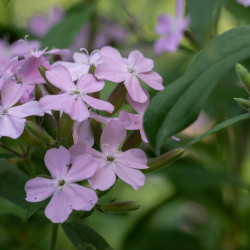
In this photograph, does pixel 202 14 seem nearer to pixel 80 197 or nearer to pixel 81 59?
pixel 81 59

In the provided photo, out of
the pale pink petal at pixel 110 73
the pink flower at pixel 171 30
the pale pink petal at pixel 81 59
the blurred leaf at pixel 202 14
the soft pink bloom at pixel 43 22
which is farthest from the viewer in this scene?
the soft pink bloom at pixel 43 22

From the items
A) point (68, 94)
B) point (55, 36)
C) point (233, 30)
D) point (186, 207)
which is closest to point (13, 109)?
point (68, 94)

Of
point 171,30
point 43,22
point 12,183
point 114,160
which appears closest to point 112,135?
point 114,160

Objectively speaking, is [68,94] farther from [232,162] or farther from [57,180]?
[232,162]

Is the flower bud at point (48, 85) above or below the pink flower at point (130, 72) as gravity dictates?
below

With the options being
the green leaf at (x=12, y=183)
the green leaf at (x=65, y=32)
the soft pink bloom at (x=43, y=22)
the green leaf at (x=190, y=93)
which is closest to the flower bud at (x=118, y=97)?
the green leaf at (x=190, y=93)

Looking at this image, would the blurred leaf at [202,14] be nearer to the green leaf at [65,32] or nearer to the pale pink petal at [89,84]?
the green leaf at [65,32]

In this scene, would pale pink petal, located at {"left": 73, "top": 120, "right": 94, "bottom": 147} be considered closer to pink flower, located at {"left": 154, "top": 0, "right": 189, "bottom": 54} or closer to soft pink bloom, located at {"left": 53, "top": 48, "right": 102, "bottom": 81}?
soft pink bloom, located at {"left": 53, "top": 48, "right": 102, "bottom": 81}
